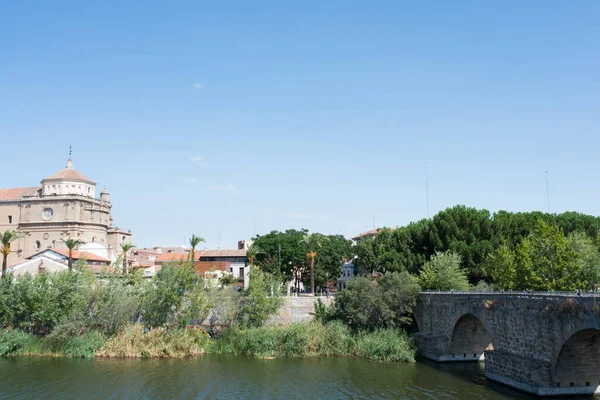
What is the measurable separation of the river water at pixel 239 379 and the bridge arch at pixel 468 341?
3.91ft

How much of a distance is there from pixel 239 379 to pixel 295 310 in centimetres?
1660

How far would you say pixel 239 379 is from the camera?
3362cm

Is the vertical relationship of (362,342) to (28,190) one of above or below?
below

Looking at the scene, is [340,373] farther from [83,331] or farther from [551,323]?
[83,331]

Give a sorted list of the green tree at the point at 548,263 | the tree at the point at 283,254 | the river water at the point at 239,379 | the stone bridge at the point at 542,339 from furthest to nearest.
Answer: the tree at the point at 283,254 → the green tree at the point at 548,263 → the river water at the point at 239,379 → the stone bridge at the point at 542,339

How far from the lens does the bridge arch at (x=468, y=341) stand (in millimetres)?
38438

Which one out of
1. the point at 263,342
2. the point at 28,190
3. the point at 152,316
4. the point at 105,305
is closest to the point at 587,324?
the point at 263,342

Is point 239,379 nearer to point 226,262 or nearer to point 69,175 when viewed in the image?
point 226,262

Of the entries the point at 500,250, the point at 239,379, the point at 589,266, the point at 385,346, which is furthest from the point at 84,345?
the point at 589,266

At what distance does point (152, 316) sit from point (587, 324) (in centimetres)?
3386

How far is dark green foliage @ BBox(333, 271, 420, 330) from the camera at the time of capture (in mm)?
42469

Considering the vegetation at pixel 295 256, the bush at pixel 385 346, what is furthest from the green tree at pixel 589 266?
the vegetation at pixel 295 256

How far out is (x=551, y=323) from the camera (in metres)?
26.1

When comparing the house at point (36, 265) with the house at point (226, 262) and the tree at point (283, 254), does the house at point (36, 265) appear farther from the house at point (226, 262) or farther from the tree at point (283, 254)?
the tree at point (283, 254)
